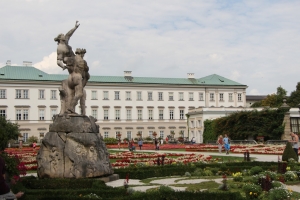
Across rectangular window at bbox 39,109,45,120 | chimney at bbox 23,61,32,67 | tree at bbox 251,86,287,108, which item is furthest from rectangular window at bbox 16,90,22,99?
tree at bbox 251,86,287,108

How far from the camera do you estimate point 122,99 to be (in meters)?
75.1

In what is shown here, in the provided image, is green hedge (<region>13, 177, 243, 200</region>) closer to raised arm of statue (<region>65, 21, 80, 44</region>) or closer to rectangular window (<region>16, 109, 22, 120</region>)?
raised arm of statue (<region>65, 21, 80, 44</region>)

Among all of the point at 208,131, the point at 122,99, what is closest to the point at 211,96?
the point at 122,99

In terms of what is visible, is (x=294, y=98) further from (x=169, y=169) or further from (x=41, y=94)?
(x=169, y=169)

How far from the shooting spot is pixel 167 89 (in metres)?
77.5

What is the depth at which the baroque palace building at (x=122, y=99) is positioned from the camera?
68500 mm

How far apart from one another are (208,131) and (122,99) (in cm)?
2112

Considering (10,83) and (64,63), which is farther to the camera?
(10,83)

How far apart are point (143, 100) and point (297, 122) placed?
104ft

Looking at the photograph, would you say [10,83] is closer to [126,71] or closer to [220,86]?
[126,71]

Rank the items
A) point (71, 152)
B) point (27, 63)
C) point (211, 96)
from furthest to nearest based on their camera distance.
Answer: point (211, 96)
point (27, 63)
point (71, 152)

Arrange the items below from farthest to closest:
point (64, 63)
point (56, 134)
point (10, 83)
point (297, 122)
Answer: point (10, 83), point (297, 122), point (64, 63), point (56, 134)

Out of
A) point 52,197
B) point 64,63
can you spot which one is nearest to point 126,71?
point 64,63

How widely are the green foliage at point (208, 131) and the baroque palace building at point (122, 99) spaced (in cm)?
454
